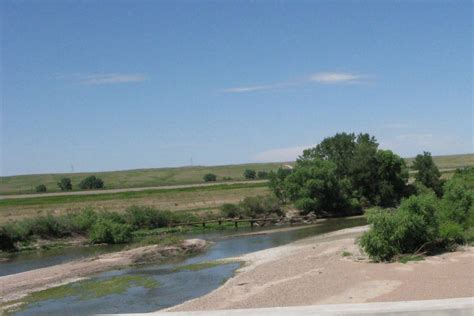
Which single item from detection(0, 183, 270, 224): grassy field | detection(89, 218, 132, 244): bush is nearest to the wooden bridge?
detection(0, 183, 270, 224): grassy field

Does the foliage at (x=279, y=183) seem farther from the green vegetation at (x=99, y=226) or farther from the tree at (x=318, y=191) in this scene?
the green vegetation at (x=99, y=226)

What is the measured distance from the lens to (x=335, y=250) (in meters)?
35.5

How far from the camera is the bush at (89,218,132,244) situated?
5322 cm

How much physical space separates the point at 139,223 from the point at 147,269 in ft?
87.0

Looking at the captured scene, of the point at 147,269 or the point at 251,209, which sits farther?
the point at 251,209

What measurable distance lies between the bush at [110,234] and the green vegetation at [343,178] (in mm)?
24864

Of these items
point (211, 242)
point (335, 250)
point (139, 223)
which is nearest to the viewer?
point (335, 250)

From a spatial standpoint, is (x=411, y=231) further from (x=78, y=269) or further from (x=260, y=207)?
(x=260, y=207)

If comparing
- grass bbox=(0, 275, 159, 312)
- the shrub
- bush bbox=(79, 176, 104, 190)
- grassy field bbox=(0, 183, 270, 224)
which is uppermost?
bush bbox=(79, 176, 104, 190)

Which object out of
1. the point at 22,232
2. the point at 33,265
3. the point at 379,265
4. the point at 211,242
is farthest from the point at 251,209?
the point at 379,265

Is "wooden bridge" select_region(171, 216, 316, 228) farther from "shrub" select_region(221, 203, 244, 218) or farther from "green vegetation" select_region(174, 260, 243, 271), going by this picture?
"green vegetation" select_region(174, 260, 243, 271)

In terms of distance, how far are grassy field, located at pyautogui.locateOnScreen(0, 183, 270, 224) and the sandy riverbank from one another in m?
30.9

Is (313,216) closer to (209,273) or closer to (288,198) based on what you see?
(288,198)

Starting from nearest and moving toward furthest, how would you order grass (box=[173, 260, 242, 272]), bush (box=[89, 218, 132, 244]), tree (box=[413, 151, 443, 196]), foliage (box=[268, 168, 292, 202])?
grass (box=[173, 260, 242, 272]) < bush (box=[89, 218, 132, 244]) < foliage (box=[268, 168, 292, 202]) < tree (box=[413, 151, 443, 196])
